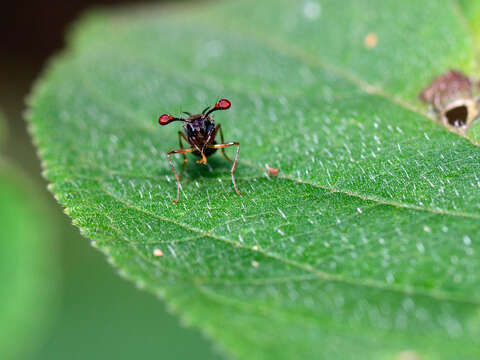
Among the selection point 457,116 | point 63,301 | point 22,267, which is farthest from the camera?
point 63,301

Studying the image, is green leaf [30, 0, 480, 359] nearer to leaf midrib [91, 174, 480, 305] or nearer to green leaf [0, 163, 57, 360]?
leaf midrib [91, 174, 480, 305]

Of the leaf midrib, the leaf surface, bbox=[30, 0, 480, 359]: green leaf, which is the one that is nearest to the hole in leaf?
bbox=[30, 0, 480, 359]: green leaf

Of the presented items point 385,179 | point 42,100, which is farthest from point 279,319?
point 42,100

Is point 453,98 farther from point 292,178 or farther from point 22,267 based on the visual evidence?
point 22,267

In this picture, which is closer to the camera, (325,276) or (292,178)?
(325,276)

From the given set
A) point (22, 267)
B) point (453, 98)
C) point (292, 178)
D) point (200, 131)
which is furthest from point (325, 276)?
point (22, 267)
